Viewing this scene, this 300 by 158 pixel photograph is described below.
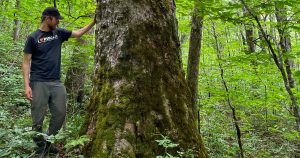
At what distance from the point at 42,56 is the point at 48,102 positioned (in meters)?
0.71

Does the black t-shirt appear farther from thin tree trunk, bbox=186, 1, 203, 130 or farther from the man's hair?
thin tree trunk, bbox=186, 1, 203, 130

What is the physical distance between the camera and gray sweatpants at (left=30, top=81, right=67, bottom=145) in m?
4.38

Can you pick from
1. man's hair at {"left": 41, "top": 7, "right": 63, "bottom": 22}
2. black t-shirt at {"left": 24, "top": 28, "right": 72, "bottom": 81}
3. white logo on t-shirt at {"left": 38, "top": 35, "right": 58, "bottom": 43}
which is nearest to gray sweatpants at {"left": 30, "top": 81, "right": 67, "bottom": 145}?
black t-shirt at {"left": 24, "top": 28, "right": 72, "bottom": 81}

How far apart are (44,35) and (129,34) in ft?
5.04

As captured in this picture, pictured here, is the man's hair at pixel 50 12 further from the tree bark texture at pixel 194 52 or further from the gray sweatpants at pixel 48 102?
the tree bark texture at pixel 194 52

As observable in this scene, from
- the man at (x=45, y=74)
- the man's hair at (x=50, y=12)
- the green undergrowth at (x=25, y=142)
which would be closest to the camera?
the green undergrowth at (x=25, y=142)

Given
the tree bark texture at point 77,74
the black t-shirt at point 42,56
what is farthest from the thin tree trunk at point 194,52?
the black t-shirt at point 42,56

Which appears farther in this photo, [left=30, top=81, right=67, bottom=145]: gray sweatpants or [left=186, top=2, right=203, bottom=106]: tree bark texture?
[left=186, top=2, right=203, bottom=106]: tree bark texture

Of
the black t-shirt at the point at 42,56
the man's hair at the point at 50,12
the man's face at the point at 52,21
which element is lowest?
the black t-shirt at the point at 42,56

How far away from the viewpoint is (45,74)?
4.45 metres

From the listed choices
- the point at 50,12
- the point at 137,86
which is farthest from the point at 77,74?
the point at 137,86

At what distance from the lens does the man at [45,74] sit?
14.3 feet

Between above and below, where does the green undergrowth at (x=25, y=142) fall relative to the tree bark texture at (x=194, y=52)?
below

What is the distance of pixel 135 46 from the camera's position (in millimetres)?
3742
